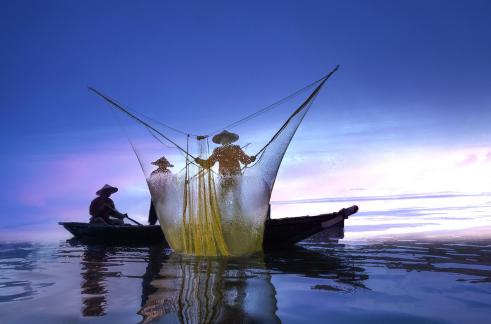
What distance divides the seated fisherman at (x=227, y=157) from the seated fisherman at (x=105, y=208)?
8528 millimetres

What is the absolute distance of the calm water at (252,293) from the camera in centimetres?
336

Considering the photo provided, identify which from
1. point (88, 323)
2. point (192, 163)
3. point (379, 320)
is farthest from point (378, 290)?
point (192, 163)

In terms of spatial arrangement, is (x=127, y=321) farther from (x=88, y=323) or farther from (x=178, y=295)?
(x=178, y=295)

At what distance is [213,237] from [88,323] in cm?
502

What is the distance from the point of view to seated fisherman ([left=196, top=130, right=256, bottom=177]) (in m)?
8.23

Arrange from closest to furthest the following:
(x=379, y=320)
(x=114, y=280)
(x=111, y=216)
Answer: (x=379, y=320)
(x=114, y=280)
(x=111, y=216)

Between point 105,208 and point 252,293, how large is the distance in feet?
41.6

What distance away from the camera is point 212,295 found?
4.10m

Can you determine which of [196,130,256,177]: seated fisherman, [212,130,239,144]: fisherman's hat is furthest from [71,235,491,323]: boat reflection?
[212,130,239,144]: fisherman's hat

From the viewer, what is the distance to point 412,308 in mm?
3695

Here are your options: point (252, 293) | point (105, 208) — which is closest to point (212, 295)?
point (252, 293)

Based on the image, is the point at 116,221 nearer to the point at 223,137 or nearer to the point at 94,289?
the point at 223,137

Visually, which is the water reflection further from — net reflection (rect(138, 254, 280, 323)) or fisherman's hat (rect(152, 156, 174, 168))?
fisherman's hat (rect(152, 156, 174, 168))

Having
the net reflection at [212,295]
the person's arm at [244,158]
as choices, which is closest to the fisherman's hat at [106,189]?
the person's arm at [244,158]
